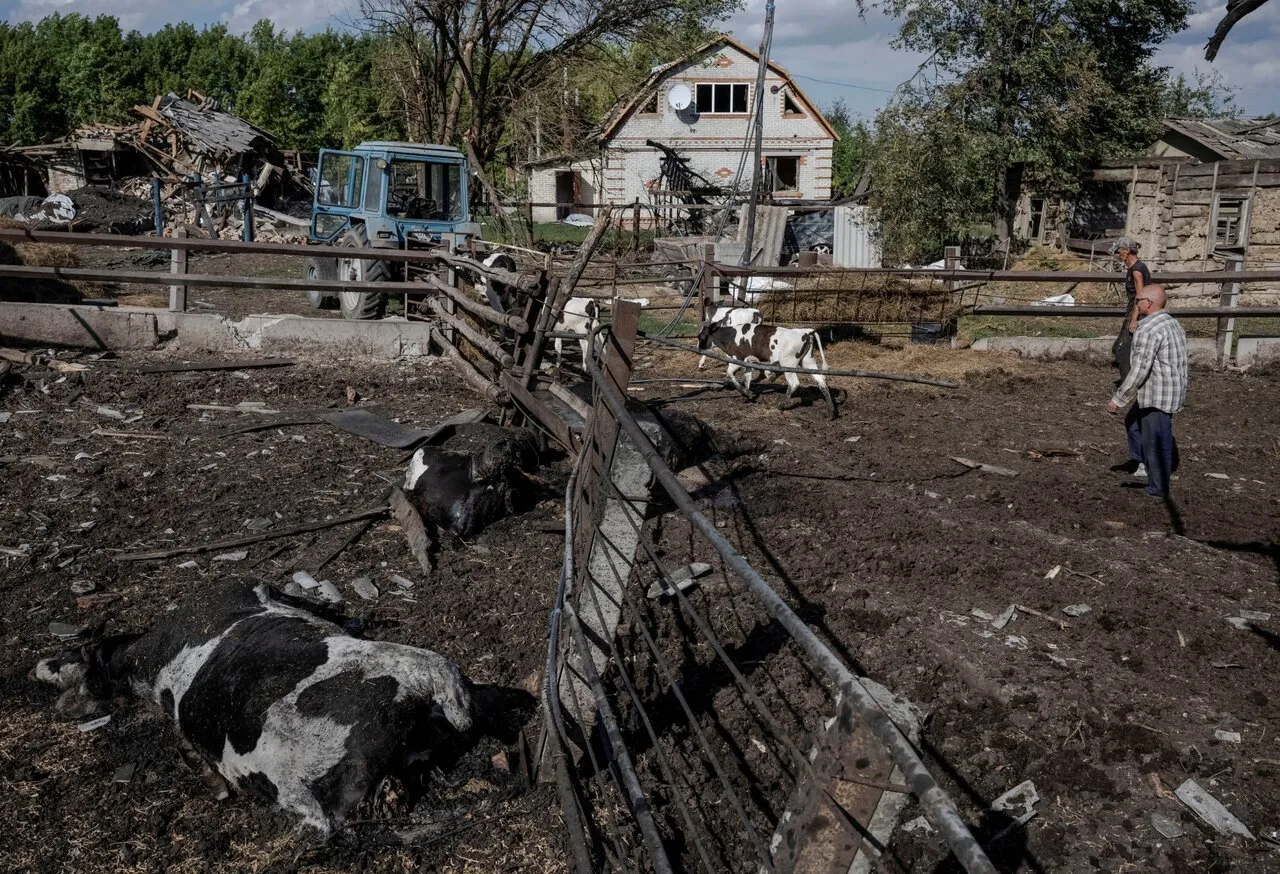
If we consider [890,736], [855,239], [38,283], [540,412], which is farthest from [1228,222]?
[890,736]

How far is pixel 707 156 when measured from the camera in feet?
128

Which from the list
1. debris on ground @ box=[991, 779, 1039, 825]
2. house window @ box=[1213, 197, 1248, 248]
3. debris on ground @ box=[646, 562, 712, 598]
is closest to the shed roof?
house window @ box=[1213, 197, 1248, 248]

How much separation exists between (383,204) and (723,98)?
91.7ft

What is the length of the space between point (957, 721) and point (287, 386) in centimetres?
642

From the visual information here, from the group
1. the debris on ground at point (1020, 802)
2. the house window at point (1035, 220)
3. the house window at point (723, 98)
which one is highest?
the house window at point (723, 98)

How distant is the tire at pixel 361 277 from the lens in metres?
11.9

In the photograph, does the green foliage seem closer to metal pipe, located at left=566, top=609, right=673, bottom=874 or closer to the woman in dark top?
the woman in dark top

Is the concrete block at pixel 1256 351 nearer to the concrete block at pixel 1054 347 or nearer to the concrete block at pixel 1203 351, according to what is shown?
the concrete block at pixel 1203 351

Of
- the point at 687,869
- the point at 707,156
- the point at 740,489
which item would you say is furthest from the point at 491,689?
the point at 707,156

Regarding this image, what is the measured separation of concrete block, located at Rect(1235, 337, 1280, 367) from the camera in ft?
38.1

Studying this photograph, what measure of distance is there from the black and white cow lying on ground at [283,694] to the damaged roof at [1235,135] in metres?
20.9

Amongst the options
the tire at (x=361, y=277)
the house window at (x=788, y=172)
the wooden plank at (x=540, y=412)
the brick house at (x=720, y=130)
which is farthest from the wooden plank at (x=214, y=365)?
the house window at (x=788, y=172)

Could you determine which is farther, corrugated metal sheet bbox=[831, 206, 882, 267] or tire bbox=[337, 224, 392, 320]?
corrugated metal sheet bbox=[831, 206, 882, 267]

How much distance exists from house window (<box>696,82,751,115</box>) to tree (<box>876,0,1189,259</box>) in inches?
611
